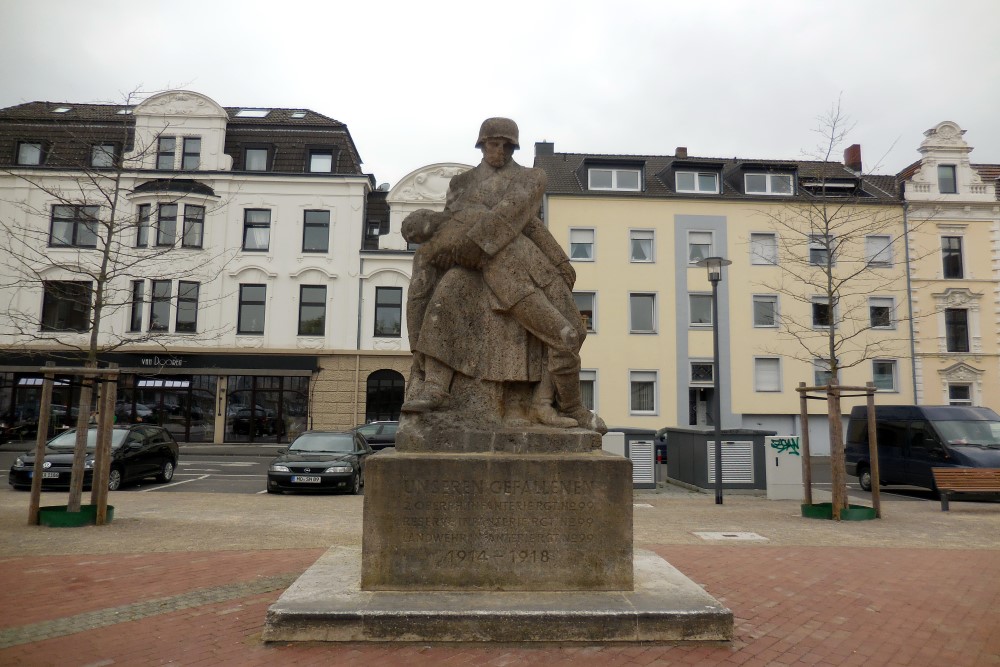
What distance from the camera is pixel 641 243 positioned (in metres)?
30.3

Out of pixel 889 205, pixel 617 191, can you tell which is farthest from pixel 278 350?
pixel 889 205

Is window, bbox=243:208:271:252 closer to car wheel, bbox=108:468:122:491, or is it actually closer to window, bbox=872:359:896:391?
car wheel, bbox=108:468:122:491

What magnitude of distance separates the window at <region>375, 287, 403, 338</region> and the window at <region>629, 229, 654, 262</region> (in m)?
10.2

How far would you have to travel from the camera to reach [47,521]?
912 centimetres

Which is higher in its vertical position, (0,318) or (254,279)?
(254,279)

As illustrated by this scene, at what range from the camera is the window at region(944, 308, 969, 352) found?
98.8ft

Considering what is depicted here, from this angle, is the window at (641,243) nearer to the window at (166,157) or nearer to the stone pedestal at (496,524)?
the window at (166,157)

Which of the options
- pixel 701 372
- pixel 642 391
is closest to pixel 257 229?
pixel 642 391

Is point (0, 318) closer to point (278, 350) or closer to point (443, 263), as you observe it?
point (278, 350)

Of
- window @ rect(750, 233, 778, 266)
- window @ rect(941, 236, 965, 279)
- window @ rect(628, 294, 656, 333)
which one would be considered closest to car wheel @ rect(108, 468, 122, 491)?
window @ rect(628, 294, 656, 333)

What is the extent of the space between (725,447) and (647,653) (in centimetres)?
1190

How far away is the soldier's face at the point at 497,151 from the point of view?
5504 mm

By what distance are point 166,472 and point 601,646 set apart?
15.0 meters

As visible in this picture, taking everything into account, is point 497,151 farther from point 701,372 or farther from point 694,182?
point 694,182
